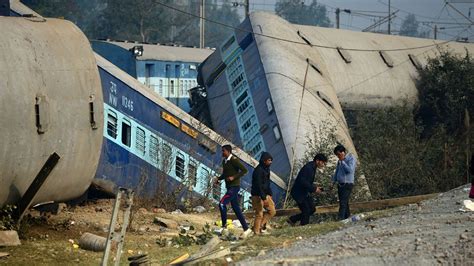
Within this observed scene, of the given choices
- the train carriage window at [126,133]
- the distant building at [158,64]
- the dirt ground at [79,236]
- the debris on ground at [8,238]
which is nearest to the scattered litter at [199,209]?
the dirt ground at [79,236]

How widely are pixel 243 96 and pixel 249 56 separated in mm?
1356

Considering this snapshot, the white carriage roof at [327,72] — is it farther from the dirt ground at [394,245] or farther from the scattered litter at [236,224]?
the dirt ground at [394,245]

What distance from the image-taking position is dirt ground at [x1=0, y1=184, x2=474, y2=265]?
8867 mm

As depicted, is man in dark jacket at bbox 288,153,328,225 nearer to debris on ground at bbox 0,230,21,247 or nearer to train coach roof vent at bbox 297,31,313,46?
debris on ground at bbox 0,230,21,247

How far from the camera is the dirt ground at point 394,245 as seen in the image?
8.61m

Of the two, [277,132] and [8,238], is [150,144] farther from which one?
[8,238]

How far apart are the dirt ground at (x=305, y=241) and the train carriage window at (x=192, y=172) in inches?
133

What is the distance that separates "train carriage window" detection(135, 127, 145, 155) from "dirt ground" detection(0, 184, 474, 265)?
11.5 ft

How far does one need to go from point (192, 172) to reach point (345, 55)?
48.6ft

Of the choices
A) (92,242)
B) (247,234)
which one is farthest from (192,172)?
Answer: (92,242)

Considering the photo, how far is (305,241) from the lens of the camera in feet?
34.9

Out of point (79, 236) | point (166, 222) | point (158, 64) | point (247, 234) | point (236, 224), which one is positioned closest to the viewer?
point (79, 236)

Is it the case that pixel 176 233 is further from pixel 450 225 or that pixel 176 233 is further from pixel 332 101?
pixel 332 101

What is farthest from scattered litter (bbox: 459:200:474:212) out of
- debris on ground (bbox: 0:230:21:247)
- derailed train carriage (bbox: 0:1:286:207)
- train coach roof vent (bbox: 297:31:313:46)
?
train coach roof vent (bbox: 297:31:313:46)
